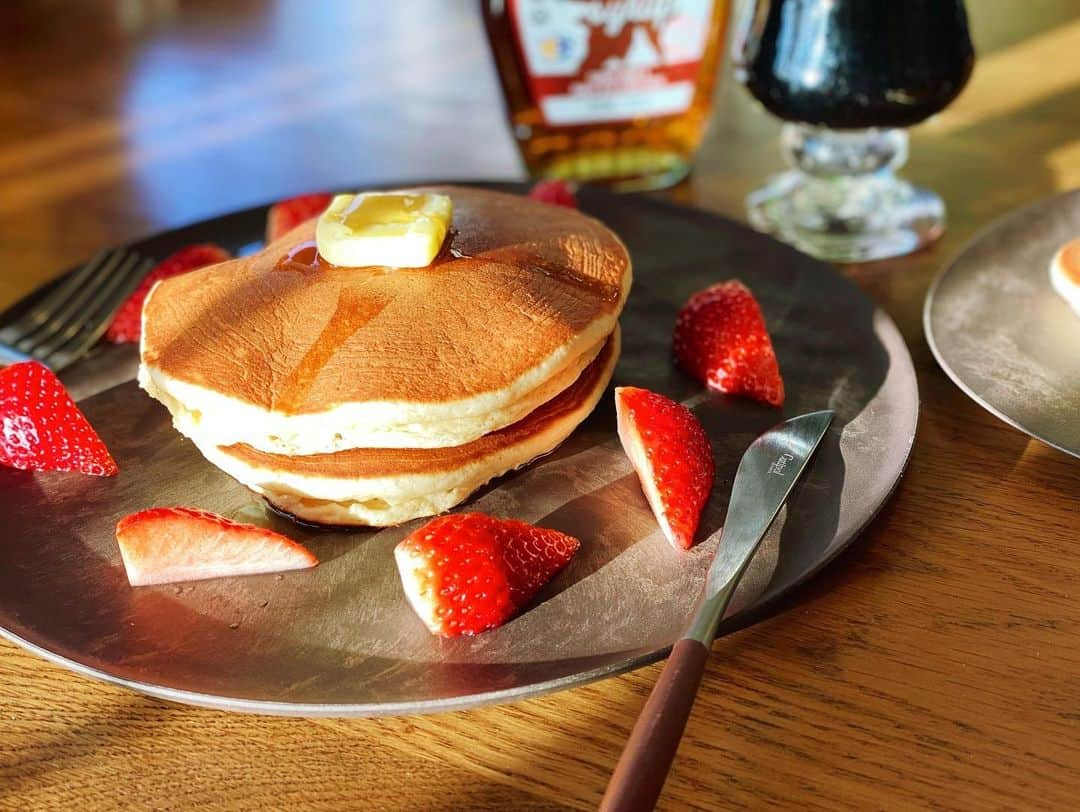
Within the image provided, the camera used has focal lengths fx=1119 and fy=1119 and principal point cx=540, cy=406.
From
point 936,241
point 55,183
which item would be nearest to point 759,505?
point 936,241

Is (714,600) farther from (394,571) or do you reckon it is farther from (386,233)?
(386,233)

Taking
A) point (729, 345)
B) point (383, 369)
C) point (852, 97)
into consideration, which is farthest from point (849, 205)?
point (383, 369)

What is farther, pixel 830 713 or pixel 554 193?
pixel 554 193

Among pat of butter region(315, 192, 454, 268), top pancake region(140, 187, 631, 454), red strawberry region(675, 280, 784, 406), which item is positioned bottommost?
red strawberry region(675, 280, 784, 406)

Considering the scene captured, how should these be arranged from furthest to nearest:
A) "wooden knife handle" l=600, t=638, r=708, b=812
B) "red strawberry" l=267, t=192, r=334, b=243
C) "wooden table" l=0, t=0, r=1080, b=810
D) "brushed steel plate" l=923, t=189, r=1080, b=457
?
"red strawberry" l=267, t=192, r=334, b=243 → "brushed steel plate" l=923, t=189, r=1080, b=457 → "wooden table" l=0, t=0, r=1080, b=810 → "wooden knife handle" l=600, t=638, r=708, b=812

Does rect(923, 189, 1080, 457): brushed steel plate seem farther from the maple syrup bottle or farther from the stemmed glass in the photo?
the maple syrup bottle

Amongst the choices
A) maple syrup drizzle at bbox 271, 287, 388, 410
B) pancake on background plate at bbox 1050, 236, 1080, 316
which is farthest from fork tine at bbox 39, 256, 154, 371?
pancake on background plate at bbox 1050, 236, 1080, 316
